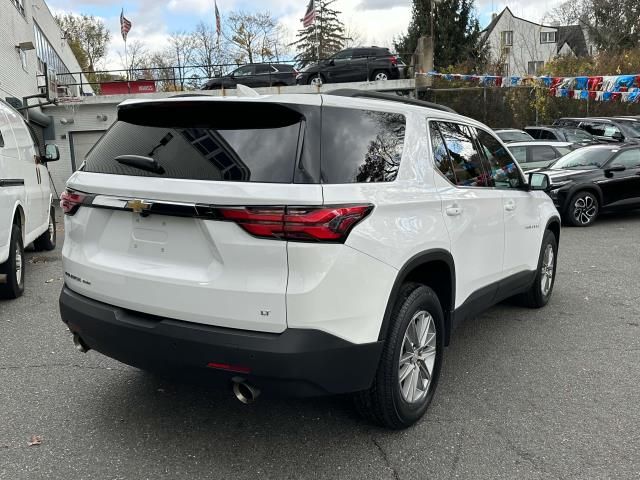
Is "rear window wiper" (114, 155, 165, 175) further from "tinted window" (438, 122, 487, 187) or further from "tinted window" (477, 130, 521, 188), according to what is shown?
"tinted window" (477, 130, 521, 188)

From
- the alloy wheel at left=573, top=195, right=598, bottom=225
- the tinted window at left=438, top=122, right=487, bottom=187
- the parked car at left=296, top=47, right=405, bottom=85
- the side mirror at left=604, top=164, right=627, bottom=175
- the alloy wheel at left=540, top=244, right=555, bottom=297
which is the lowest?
the alloy wheel at left=573, top=195, right=598, bottom=225

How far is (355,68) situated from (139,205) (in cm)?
2365

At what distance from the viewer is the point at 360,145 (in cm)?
280

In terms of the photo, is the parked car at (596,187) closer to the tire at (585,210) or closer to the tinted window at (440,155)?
the tire at (585,210)

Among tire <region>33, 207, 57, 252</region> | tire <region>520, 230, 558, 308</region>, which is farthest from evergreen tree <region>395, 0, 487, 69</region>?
tire <region>520, 230, 558, 308</region>

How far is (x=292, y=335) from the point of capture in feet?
8.01

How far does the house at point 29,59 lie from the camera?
17.8 meters

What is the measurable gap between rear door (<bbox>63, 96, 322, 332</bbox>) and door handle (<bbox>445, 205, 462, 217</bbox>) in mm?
1159

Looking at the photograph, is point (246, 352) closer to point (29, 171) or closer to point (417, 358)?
point (417, 358)

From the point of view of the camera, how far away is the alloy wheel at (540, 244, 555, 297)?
543cm

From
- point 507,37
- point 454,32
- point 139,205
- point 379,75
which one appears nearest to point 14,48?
point 379,75

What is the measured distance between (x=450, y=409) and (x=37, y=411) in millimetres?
2525

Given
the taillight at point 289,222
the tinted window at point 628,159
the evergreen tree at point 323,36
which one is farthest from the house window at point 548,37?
the taillight at point 289,222

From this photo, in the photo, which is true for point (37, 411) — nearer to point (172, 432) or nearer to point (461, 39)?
point (172, 432)
